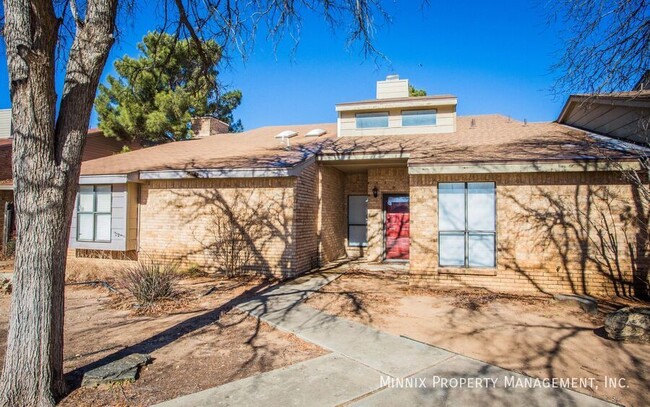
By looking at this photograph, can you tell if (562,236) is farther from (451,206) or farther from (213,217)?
(213,217)

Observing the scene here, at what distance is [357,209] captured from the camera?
579 inches

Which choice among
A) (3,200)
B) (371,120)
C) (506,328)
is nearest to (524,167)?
(506,328)

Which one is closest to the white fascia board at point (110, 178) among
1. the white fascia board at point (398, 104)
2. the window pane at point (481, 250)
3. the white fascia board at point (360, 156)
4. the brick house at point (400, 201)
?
the brick house at point (400, 201)

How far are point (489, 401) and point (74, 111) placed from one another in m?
4.94

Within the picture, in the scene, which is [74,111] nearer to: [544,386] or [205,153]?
[544,386]

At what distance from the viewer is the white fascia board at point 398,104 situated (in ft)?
45.1

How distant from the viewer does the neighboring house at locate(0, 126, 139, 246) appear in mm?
15370

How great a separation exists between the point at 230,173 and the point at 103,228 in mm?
4470

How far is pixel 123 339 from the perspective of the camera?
5594 mm

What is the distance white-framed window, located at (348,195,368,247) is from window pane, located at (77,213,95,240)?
27.5ft

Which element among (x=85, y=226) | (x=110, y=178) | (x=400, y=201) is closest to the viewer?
(x=110, y=178)

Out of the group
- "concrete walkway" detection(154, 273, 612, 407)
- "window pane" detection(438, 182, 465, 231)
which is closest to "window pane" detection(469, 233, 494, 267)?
"window pane" detection(438, 182, 465, 231)

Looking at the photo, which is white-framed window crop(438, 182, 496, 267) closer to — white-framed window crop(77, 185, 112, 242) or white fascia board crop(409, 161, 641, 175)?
white fascia board crop(409, 161, 641, 175)

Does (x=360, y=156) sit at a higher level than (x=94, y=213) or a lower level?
higher
